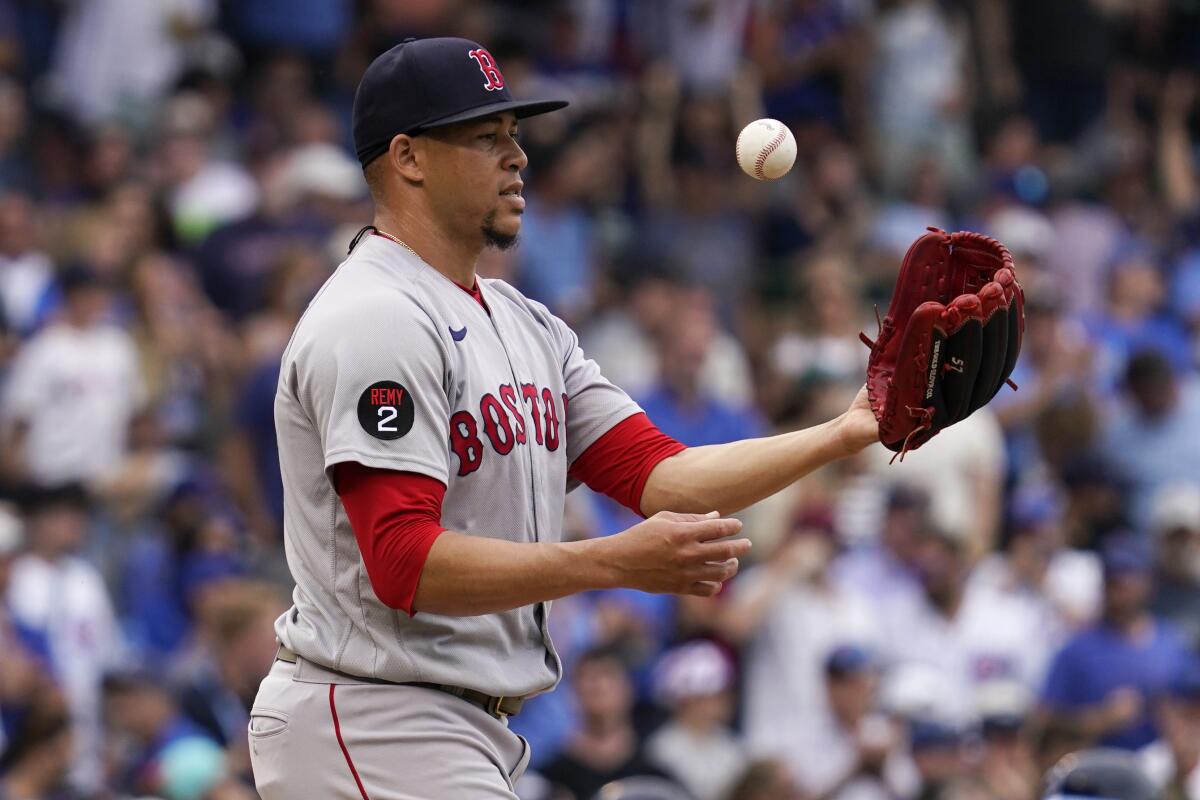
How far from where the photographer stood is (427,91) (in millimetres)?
4035

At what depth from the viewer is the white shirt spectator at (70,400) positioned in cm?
895

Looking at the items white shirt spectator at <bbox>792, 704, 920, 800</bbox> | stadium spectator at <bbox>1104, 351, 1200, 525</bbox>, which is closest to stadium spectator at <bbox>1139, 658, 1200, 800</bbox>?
white shirt spectator at <bbox>792, 704, 920, 800</bbox>

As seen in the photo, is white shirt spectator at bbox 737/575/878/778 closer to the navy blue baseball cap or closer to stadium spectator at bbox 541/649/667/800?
stadium spectator at bbox 541/649/667/800

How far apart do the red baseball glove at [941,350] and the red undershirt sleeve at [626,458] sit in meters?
0.51

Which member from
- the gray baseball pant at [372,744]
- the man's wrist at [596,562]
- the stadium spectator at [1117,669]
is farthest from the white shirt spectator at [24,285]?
the man's wrist at [596,562]

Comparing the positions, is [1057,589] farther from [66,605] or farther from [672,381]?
[66,605]

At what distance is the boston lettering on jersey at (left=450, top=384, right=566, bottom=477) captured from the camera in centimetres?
393

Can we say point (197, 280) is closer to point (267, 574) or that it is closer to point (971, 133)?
point (267, 574)

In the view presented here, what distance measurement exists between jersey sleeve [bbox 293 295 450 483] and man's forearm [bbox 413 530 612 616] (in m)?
0.19

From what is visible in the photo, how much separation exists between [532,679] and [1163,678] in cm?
561

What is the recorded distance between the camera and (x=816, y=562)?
902 cm

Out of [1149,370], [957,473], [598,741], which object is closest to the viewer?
[598,741]

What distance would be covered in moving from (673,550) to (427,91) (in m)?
1.11

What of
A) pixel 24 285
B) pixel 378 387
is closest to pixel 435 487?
pixel 378 387
